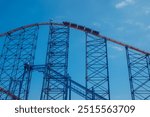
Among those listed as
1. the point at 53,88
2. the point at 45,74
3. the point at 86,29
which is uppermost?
the point at 86,29

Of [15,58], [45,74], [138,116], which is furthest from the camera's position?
[15,58]

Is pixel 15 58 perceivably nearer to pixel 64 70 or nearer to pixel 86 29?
pixel 64 70

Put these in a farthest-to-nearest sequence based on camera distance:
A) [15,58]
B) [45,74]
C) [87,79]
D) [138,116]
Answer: [15,58]
[45,74]
[87,79]
[138,116]

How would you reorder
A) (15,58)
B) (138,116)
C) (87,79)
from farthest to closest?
(15,58) → (87,79) → (138,116)

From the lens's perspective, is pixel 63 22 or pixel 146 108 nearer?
pixel 146 108

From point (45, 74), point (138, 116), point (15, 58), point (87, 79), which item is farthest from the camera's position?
point (15, 58)

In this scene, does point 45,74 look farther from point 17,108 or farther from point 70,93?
point 17,108

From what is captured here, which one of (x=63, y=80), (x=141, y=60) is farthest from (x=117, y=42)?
(x=63, y=80)

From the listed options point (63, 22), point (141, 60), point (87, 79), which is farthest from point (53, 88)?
point (141, 60)

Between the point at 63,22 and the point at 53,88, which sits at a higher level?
the point at 63,22
